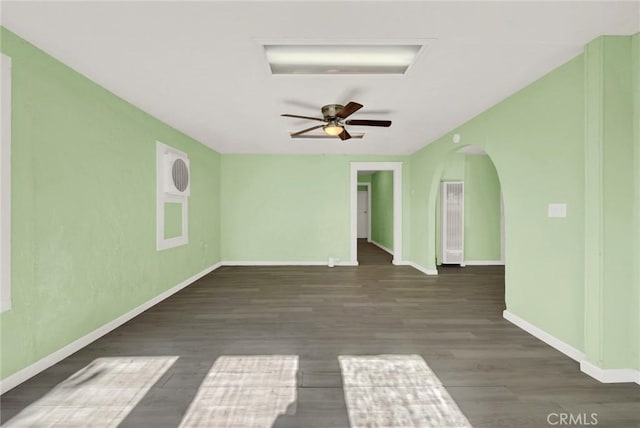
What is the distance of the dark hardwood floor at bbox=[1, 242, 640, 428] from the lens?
166cm

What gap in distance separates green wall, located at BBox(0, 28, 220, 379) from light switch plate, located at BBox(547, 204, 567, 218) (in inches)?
164

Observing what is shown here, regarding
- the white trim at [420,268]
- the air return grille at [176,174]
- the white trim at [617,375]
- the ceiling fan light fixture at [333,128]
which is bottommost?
the white trim at [617,375]

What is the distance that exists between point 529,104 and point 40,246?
438cm

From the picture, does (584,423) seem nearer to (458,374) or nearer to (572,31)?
(458,374)

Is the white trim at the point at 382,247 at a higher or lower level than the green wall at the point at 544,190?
lower

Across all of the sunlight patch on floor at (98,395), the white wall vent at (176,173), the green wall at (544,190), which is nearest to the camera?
the sunlight patch on floor at (98,395)

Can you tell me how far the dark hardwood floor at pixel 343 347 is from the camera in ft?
5.43

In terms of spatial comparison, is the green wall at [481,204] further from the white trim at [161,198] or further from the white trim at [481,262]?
the white trim at [161,198]

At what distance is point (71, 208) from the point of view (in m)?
2.29

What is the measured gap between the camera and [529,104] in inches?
103

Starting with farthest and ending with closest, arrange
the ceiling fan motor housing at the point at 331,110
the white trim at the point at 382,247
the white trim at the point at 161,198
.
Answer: the white trim at the point at 382,247 → the white trim at the point at 161,198 → the ceiling fan motor housing at the point at 331,110

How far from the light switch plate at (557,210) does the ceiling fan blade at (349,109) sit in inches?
76.7

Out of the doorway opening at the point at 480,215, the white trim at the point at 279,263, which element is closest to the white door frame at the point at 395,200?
the white trim at the point at 279,263

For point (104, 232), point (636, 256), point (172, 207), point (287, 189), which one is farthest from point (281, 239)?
point (636, 256)
